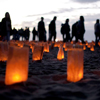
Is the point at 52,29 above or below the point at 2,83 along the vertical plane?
above

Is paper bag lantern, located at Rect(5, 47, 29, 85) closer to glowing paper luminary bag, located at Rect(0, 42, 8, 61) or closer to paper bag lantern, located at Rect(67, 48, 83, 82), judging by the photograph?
paper bag lantern, located at Rect(67, 48, 83, 82)

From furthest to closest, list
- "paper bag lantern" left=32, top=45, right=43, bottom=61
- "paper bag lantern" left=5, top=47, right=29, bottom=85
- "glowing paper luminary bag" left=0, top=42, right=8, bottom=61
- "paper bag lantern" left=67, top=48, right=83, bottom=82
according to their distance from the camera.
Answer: "paper bag lantern" left=32, top=45, right=43, bottom=61 < "glowing paper luminary bag" left=0, top=42, right=8, bottom=61 < "paper bag lantern" left=67, top=48, right=83, bottom=82 < "paper bag lantern" left=5, top=47, right=29, bottom=85

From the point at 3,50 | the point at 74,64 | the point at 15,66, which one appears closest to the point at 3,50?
the point at 3,50

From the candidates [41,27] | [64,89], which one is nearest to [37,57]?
[64,89]

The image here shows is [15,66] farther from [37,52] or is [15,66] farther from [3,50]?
[37,52]

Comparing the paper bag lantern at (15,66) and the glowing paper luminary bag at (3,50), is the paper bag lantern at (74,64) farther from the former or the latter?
the glowing paper luminary bag at (3,50)

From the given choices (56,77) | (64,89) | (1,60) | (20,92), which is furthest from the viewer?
(1,60)

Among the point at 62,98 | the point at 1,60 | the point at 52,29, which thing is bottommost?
the point at 62,98

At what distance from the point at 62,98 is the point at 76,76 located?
85 centimetres

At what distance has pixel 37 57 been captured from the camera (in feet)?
17.0

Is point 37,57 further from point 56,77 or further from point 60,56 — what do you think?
point 56,77

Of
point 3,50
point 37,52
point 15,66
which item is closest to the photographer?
point 15,66

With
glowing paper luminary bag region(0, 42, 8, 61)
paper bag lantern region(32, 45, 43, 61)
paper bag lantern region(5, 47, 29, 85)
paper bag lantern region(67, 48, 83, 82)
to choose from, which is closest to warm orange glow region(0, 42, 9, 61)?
glowing paper luminary bag region(0, 42, 8, 61)

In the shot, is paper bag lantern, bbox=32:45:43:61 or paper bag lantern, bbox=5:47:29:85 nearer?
paper bag lantern, bbox=5:47:29:85
